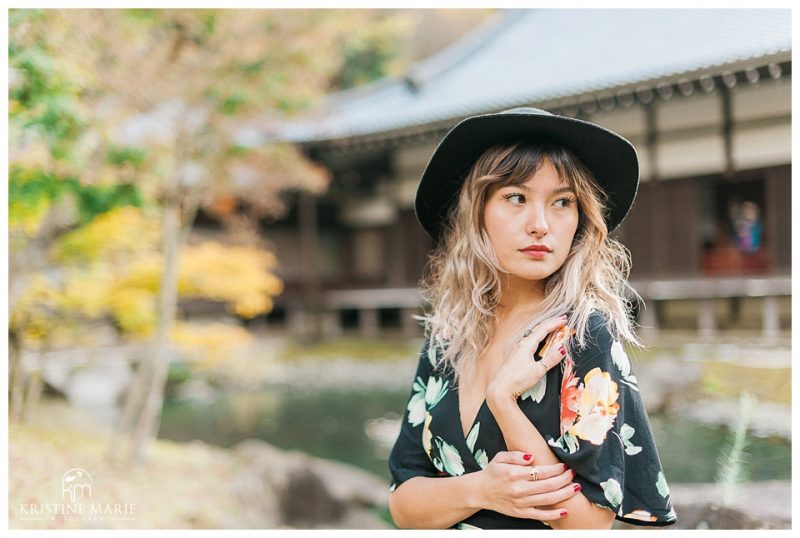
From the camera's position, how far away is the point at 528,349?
1.20m

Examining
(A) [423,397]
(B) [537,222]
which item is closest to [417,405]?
(A) [423,397]

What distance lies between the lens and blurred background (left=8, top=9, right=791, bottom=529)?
3.51 metres

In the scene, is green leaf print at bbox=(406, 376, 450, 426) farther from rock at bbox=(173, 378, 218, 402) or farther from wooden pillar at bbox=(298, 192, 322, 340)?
wooden pillar at bbox=(298, 192, 322, 340)

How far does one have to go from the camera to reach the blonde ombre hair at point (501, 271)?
1.27 m

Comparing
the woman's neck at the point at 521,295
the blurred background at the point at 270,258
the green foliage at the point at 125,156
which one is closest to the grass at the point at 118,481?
the blurred background at the point at 270,258

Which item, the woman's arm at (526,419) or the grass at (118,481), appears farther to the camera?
the grass at (118,481)

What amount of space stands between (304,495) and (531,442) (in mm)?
4075

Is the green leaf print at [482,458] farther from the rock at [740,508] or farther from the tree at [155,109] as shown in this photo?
the tree at [155,109]

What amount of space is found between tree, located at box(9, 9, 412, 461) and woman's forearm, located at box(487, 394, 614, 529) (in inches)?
104

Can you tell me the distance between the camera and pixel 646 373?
5.53m

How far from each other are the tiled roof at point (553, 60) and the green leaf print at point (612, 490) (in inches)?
175

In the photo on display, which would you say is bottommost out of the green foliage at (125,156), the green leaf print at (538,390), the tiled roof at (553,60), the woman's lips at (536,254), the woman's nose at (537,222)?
the green leaf print at (538,390)

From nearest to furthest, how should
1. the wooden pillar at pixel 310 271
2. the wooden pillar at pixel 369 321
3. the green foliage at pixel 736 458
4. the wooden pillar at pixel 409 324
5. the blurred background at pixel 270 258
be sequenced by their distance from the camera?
the green foliage at pixel 736 458 < the blurred background at pixel 270 258 < the wooden pillar at pixel 409 324 < the wooden pillar at pixel 369 321 < the wooden pillar at pixel 310 271

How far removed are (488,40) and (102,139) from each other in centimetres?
742
